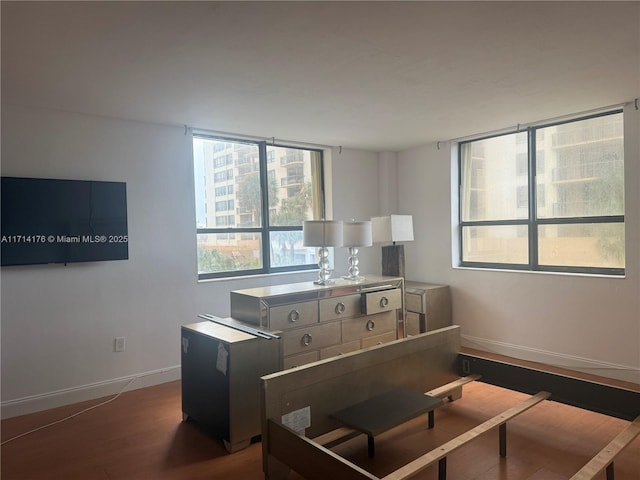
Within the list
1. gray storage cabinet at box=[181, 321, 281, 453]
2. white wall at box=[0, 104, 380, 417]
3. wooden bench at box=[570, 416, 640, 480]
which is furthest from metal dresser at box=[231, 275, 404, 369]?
wooden bench at box=[570, 416, 640, 480]

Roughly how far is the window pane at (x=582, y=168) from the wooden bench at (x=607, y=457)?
2.34 metres

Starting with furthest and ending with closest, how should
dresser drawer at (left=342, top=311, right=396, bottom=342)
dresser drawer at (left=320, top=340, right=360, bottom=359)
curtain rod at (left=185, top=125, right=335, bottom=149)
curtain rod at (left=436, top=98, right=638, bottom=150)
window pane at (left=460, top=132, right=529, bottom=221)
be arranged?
window pane at (left=460, top=132, right=529, bottom=221) → curtain rod at (left=185, top=125, right=335, bottom=149) → curtain rod at (left=436, top=98, right=638, bottom=150) → dresser drawer at (left=342, top=311, right=396, bottom=342) → dresser drawer at (left=320, top=340, right=360, bottom=359)

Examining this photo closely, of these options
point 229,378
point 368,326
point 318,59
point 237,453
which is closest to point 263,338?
point 229,378

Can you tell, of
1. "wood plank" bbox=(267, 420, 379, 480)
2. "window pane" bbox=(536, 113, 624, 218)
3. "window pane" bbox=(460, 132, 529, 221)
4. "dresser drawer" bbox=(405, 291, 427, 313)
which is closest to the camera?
"wood plank" bbox=(267, 420, 379, 480)

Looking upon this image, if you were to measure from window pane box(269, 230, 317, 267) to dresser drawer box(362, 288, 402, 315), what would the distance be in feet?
5.14

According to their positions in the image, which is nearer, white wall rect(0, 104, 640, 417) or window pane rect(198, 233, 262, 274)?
white wall rect(0, 104, 640, 417)

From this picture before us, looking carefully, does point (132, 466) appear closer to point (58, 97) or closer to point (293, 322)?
point (293, 322)

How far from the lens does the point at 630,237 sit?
3.74 m

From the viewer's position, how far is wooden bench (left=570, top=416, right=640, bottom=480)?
181 centimetres

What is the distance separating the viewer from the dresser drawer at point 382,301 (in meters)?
3.69

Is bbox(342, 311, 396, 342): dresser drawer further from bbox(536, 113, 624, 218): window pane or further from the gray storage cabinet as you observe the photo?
bbox(536, 113, 624, 218): window pane

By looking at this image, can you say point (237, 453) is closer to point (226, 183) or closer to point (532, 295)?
point (226, 183)

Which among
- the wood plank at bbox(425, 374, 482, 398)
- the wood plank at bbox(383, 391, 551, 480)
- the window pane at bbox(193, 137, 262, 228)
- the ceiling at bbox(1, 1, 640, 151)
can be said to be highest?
the ceiling at bbox(1, 1, 640, 151)

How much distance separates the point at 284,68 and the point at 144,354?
9.07ft
